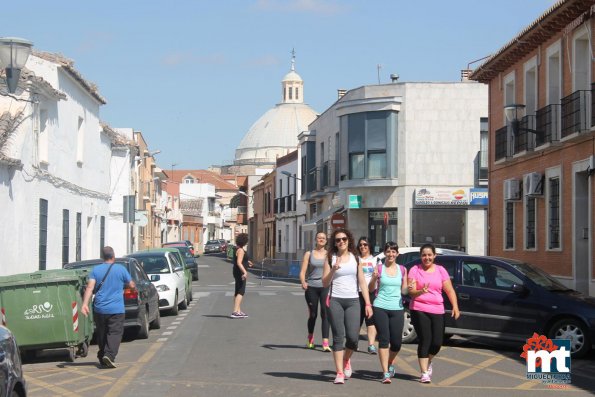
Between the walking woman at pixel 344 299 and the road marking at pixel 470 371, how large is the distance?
1.25 meters

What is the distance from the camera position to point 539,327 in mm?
14906

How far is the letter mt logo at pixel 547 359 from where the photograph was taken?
12.7 m

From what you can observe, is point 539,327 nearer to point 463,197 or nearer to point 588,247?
point 588,247

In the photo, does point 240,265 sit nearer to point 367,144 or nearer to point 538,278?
point 538,278

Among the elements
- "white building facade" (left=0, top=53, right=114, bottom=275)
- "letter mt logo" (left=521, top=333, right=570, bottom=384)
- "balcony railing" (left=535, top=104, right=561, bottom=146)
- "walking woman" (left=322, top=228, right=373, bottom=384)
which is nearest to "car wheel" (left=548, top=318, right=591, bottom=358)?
"letter mt logo" (left=521, top=333, right=570, bottom=384)

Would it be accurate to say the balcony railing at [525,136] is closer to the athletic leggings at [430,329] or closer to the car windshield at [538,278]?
the car windshield at [538,278]

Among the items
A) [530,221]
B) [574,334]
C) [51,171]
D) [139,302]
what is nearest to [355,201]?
[530,221]

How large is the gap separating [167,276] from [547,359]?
10.7 meters

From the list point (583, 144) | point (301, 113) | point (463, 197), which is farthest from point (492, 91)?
point (301, 113)

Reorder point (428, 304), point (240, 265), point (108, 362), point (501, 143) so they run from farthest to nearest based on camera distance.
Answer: point (501, 143)
point (240, 265)
point (108, 362)
point (428, 304)

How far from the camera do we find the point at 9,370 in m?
7.52

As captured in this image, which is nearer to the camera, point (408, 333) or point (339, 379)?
point (339, 379)

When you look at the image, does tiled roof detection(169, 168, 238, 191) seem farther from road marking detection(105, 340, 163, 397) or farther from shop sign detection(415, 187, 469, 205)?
road marking detection(105, 340, 163, 397)

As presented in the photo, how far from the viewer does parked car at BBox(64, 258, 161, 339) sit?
1644cm
